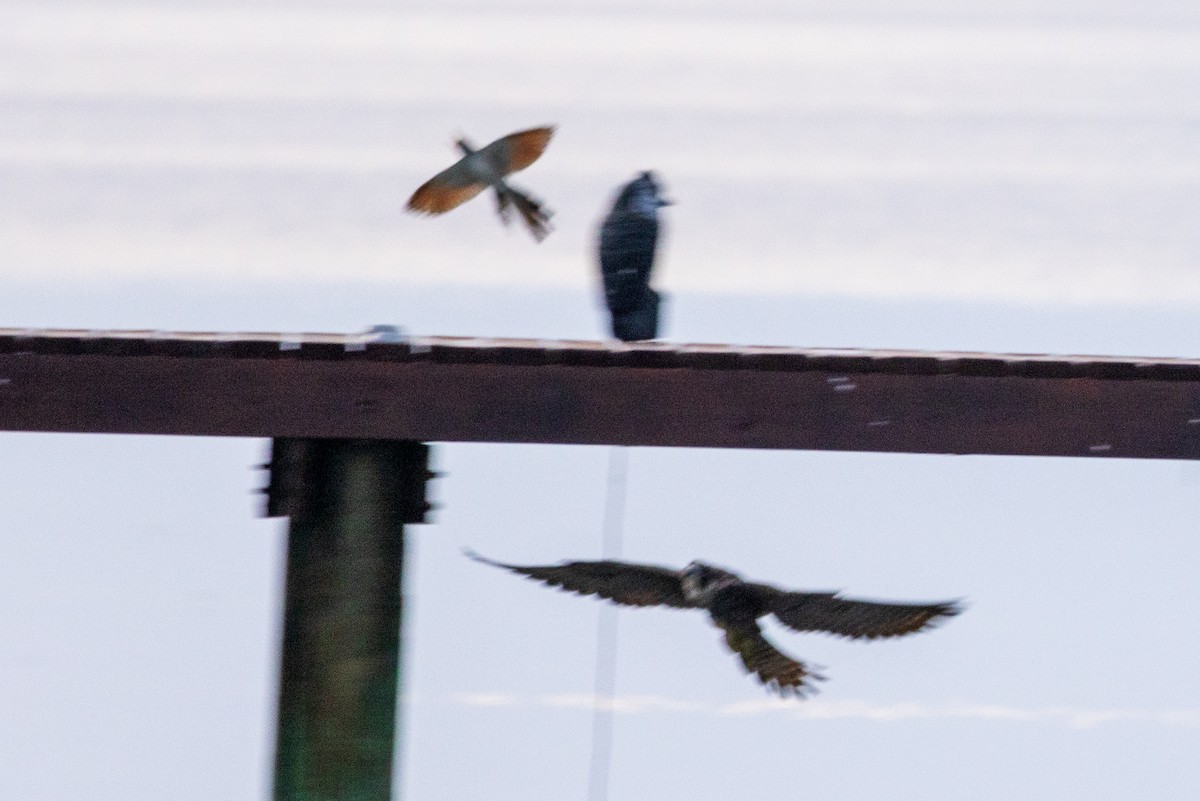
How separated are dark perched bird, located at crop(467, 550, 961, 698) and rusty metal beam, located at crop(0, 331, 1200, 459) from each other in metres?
0.22

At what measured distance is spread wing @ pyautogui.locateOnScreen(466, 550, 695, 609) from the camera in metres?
2.78

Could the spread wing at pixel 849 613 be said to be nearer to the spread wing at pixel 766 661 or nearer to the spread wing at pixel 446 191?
the spread wing at pixel 766 661

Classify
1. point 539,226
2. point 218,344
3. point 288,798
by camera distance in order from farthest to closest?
point 539,226 < point 288,798 < point 218,344

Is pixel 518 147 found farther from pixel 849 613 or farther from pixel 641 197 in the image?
pixel 849 613

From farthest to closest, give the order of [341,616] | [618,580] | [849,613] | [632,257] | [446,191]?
[632,257], [446,191], [341,616], [618,580], [849,613]

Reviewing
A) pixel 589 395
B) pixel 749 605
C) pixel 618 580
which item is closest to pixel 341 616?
pixel 618 580

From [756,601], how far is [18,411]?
1219 mm

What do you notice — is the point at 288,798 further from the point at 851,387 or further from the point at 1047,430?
the point at 1047,430

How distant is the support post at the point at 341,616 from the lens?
9.53 feet

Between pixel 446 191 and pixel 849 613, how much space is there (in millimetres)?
1247

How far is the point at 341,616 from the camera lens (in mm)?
2924

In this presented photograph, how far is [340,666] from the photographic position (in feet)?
9.58

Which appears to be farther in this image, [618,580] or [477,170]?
[477,170]

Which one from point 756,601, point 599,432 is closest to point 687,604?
point 756,601
